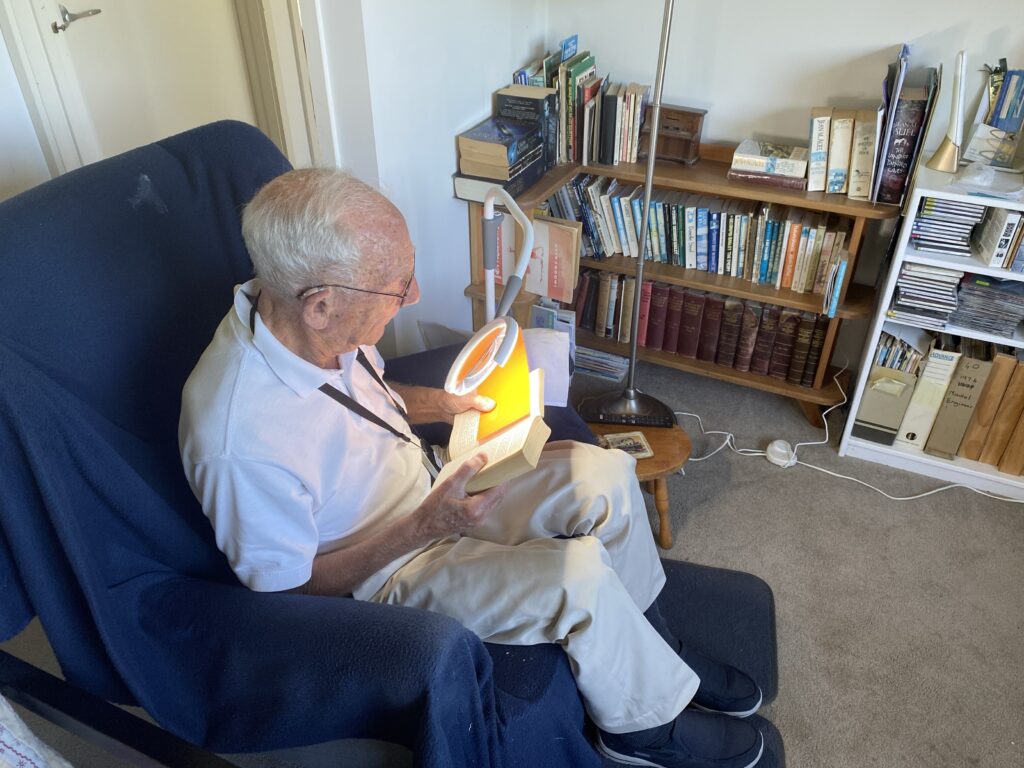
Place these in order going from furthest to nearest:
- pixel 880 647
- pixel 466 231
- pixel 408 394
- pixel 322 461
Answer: pixel 466 231 → pixel 880 647 → pixel 408 394 → pixel 322 461

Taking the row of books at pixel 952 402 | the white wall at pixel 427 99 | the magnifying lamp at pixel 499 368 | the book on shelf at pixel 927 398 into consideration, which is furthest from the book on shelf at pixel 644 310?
the magnifying lamp at pixel 499 368

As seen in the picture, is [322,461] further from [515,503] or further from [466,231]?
[466,231]

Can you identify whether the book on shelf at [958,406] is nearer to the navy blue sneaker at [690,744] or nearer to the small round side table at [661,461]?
the small round side table at [661,461]

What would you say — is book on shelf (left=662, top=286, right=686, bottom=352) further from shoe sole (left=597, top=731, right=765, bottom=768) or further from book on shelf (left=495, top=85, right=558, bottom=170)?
shoe sole (left=597, top=731, right=765, bottom=768)

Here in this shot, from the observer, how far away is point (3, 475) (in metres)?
0.96

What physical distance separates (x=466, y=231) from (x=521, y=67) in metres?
0.54

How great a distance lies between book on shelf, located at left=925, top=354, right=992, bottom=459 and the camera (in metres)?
2.00

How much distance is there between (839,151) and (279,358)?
1598 mm

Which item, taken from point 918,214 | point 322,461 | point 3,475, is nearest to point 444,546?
→ point 322,461

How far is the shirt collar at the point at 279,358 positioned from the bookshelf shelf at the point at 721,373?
1.47m

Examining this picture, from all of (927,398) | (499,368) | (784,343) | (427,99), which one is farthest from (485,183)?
(927,398)

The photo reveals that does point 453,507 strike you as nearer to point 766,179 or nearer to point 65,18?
point 766,179

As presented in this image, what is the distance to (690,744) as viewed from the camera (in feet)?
4.67

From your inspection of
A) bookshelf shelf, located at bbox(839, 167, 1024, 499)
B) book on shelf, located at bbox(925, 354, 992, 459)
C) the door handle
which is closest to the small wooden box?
bookshelf shelf, located at bbox(839, 167, 1024, 499)
